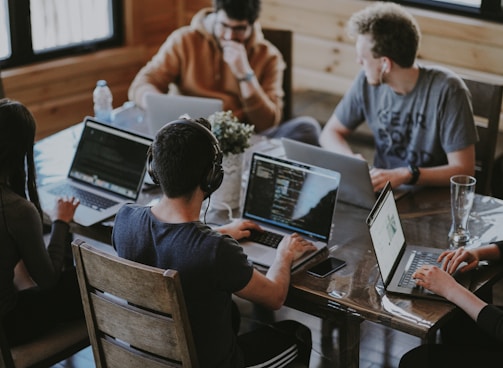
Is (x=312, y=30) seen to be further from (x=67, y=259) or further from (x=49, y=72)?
(x=67, y=259)

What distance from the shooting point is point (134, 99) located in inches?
152

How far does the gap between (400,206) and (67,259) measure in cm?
117

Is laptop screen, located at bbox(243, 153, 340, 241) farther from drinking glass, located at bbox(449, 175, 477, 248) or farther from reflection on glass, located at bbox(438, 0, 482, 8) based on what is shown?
reflection on glass, located at bbox(438, 0, 482, 8)

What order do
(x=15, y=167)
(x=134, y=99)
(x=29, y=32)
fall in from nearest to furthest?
(x=15, y=167) < (x=134, y=99) < (x=29, y=32)

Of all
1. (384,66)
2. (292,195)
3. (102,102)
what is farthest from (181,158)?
(102,102)

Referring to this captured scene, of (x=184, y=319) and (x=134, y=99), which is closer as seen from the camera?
(x=184, y=319)

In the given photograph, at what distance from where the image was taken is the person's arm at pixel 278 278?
2.18 m

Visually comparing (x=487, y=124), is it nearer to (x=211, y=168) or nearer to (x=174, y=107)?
(x=174, y=107)

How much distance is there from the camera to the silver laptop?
3154 mm

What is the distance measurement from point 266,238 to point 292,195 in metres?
0.16

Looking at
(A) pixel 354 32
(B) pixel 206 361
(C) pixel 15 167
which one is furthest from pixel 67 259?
(A) pixel 354 32

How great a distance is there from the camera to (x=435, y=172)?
2996mm

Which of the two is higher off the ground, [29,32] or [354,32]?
[354,32]

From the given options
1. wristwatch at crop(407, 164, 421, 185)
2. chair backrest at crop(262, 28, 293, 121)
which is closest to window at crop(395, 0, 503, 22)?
chair backrest at crop(262, 28, 293, 121)
